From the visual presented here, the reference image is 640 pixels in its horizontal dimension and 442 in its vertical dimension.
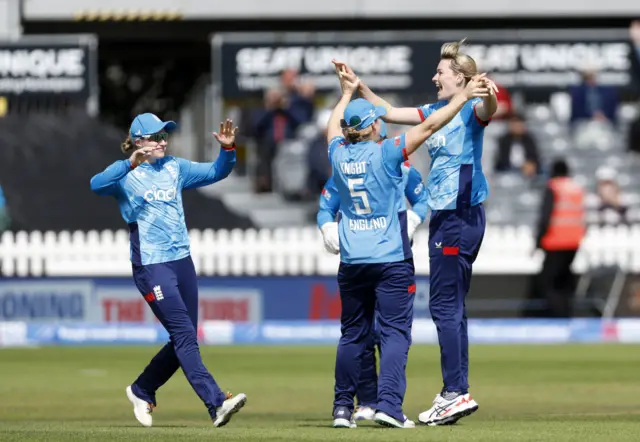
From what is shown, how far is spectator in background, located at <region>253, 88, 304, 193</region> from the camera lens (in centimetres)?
2450

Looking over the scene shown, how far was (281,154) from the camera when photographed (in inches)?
1001

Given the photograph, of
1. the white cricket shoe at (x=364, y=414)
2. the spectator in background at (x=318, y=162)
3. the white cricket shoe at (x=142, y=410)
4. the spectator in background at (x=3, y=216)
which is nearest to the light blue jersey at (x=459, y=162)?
the white cricket shoe at (x=364, y=414)

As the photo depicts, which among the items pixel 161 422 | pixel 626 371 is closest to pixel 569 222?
pixel 626 371

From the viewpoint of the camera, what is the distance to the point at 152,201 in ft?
35.3

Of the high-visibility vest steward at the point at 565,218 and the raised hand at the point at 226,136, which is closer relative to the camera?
the raised hand at the point at 226,136

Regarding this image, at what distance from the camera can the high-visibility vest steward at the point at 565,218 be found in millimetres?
21203

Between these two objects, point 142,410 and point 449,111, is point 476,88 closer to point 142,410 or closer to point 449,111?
point 449,111

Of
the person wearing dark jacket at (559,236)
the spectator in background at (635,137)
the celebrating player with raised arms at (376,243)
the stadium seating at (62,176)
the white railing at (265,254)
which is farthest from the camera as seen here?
the spectator in background at (635,137)

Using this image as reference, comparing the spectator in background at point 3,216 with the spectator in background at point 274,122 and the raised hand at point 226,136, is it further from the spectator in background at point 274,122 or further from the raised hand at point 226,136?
the raised hand at point 226,136

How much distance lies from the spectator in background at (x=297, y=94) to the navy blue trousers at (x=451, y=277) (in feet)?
46.8

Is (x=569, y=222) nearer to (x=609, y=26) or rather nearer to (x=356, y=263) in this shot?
(x=609, y=26)

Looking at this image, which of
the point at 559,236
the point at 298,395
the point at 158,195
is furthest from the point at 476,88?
the point at 559,236

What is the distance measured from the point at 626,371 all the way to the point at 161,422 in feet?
19.5

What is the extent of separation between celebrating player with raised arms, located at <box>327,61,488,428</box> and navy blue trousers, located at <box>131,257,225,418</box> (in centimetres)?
84
